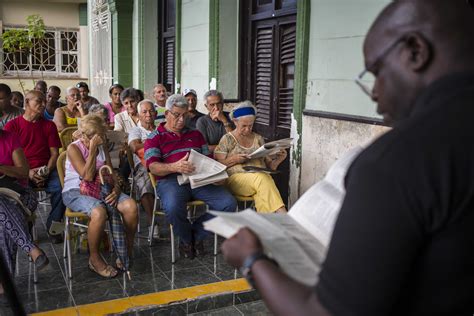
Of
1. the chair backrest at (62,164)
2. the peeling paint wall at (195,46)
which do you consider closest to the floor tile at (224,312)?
the chair backrest at (62,164)

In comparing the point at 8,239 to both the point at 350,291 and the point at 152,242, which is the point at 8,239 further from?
the point at 350,291

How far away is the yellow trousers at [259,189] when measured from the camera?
4.32 metres

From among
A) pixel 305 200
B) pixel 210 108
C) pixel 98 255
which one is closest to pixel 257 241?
pixel 305 200

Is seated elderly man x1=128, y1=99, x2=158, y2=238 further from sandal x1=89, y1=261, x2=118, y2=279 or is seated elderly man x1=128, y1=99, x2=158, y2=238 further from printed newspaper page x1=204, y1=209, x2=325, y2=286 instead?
printed newspaper page x1=204, y1=209, x2=325, y2=286

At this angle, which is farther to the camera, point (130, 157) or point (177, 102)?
point (130, 157)

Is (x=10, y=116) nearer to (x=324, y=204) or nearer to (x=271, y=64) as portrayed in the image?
(x=271, y=64)

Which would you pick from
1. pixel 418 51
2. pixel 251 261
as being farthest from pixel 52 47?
pixel 418 51

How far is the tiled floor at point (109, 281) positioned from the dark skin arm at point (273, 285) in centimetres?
251

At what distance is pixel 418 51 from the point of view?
0.99 m

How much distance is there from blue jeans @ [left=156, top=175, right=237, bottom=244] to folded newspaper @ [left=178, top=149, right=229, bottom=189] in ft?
0.35

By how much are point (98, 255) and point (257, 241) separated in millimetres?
3089

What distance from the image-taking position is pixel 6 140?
3.92 metres

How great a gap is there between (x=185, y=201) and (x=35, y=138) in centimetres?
166

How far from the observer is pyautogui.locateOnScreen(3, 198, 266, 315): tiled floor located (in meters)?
3.63
